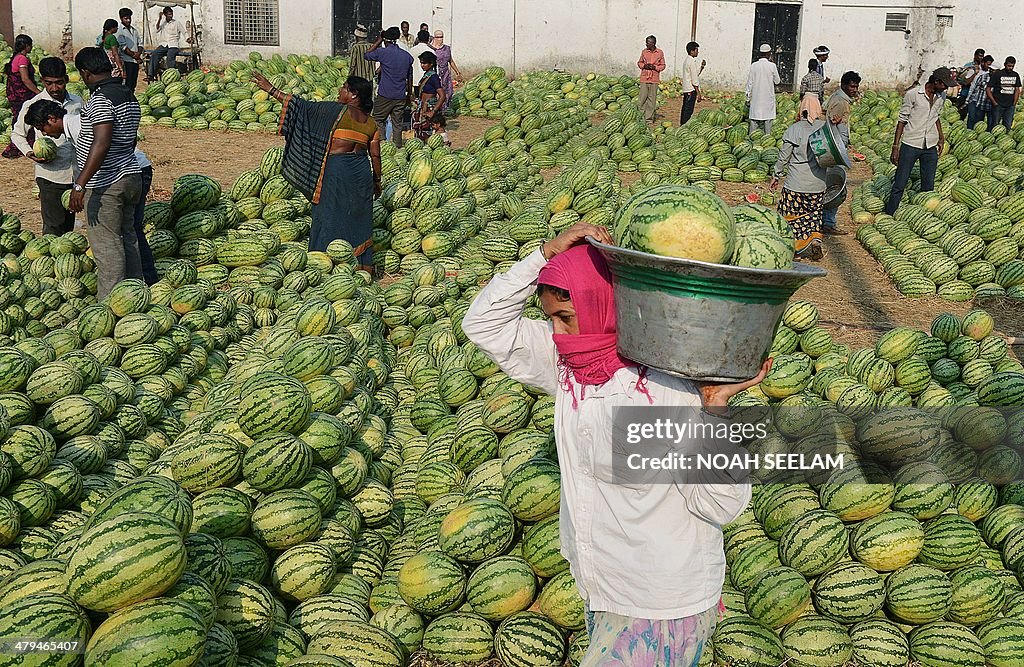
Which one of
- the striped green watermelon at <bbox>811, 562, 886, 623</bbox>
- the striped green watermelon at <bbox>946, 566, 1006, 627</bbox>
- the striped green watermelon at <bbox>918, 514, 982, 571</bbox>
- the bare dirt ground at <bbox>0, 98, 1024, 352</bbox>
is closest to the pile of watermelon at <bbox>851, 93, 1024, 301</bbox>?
the bare dirt ground at <bbox>0, 98, 1024, 352</bbox>

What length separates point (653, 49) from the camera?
61.5 ft

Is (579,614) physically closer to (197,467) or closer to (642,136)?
(197,467)

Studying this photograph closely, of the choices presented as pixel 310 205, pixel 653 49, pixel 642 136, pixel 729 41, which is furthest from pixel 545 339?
pixel 729 41

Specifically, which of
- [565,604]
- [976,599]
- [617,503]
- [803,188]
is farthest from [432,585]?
[803,188]

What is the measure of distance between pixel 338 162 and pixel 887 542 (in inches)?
242

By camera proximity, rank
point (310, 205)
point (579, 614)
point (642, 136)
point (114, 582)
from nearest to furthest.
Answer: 1. point (114, 582)
2. point (579, 614)
3. point (310, 205)
4. point (642, 136)

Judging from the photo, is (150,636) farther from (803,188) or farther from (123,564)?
(803,188)

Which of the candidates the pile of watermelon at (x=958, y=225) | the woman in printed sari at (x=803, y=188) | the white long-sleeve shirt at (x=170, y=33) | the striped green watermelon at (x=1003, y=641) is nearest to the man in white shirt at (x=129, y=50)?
the white long-sleeve shirt at (x=170, y=33)

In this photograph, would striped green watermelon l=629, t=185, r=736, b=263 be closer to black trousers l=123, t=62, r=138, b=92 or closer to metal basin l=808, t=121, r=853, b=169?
metal basin l=808, t=121, r=853, b=169

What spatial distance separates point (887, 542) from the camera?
3.96 metres

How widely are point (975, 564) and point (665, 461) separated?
2.33 m

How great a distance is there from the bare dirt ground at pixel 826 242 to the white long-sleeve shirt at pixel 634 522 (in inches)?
219

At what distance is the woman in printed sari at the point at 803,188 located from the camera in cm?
1033

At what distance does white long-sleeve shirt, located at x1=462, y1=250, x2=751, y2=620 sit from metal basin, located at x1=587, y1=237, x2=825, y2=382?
0.17m
